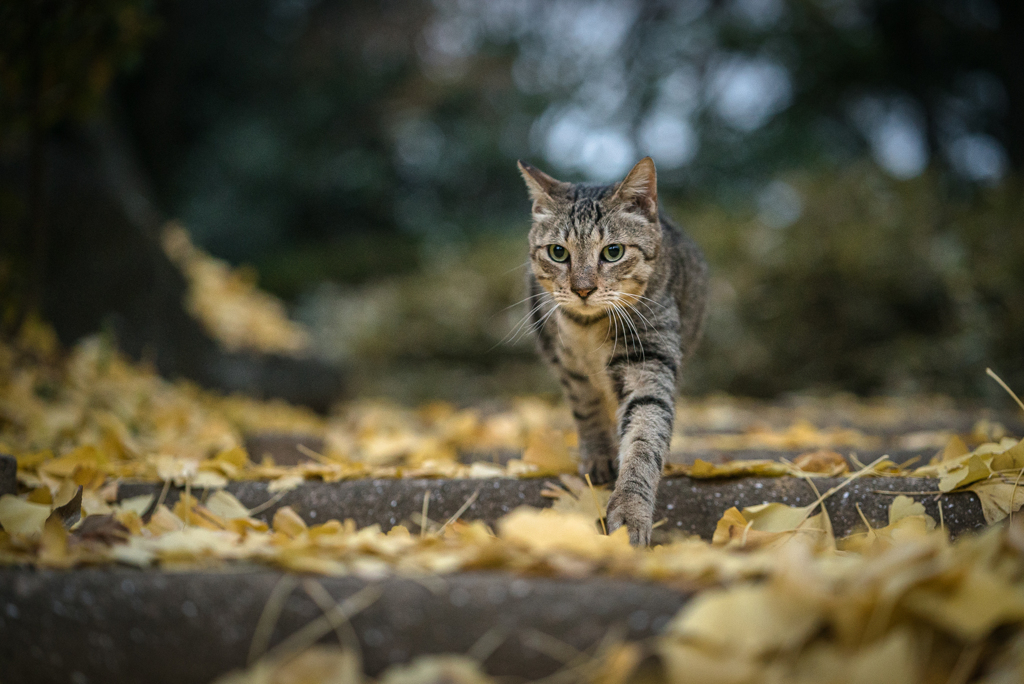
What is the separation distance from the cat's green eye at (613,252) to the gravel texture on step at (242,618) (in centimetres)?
117

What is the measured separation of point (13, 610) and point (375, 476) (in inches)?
36.4

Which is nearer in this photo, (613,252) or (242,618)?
(242,618)

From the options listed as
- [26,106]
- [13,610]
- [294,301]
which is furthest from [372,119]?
[13,610]

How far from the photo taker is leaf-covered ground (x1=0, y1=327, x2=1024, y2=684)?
83 centimetres

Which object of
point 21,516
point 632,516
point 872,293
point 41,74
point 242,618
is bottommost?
point 242,618

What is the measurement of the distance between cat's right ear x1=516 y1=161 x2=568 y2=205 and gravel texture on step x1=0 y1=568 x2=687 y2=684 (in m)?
1.37

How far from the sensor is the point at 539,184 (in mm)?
2115

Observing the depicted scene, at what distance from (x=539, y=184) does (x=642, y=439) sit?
89cm

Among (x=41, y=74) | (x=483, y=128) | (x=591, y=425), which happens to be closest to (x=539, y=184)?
(x=591, y=425)

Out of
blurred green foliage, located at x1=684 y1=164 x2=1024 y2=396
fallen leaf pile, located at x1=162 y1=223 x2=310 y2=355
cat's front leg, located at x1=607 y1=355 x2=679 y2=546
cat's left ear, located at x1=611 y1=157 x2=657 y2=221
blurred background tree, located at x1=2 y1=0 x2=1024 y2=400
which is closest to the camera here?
cat's front leg, located at x1=607 y1=355 x2=679 y2=546

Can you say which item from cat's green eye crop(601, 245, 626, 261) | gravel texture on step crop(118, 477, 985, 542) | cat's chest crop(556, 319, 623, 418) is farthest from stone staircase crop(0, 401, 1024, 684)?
cat's green eye crop(601, 245, 626, 261)

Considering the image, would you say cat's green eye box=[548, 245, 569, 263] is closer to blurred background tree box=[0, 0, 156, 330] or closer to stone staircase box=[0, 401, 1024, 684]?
stone staircase box=[0, 401, 1024, 684]

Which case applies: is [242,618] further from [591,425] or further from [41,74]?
[41,74]

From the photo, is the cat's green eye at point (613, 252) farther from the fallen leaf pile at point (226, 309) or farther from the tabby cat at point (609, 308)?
the fallen leaf pile at point (226, 309)
